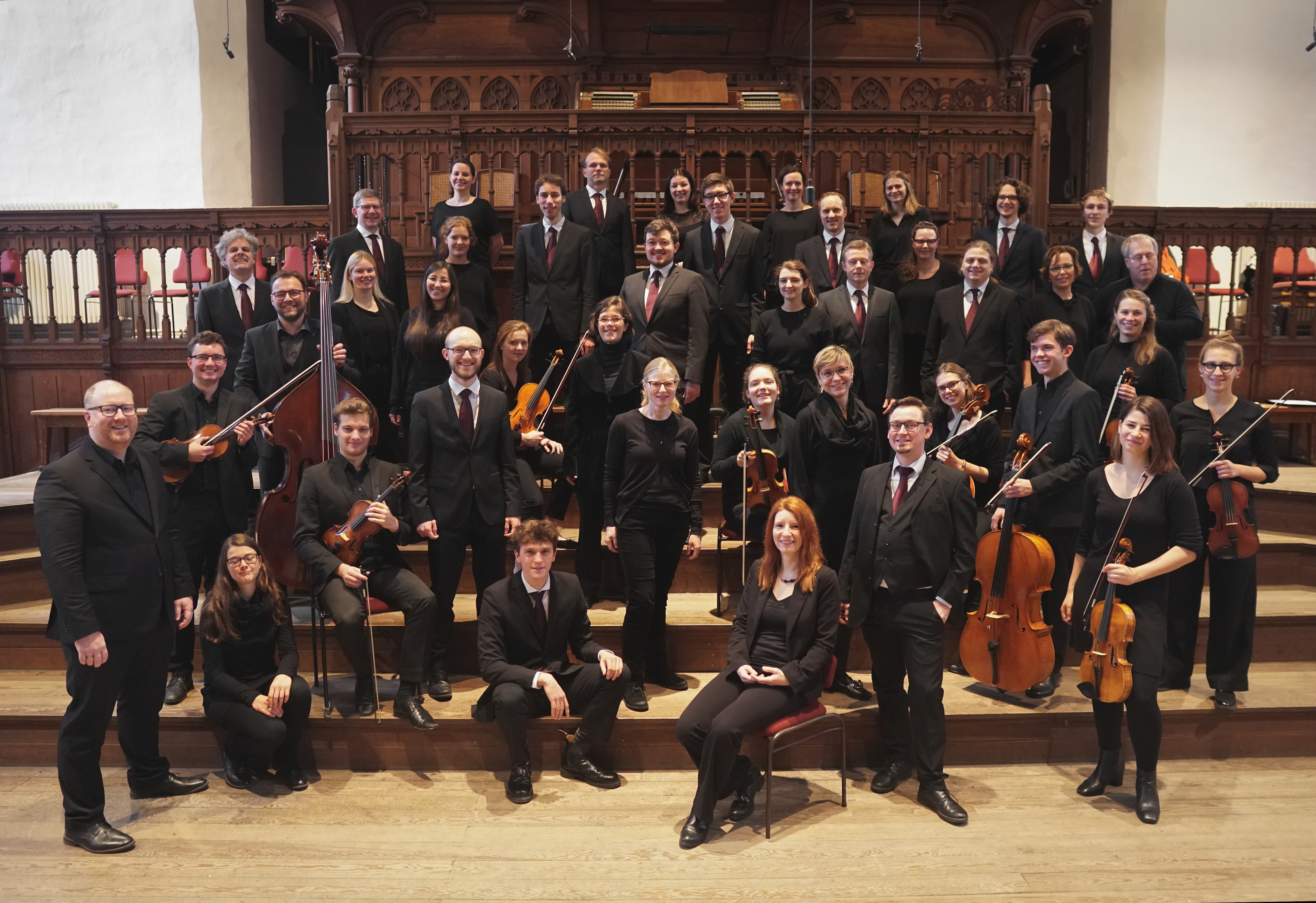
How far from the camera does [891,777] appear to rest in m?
3.50

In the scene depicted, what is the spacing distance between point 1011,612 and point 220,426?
9.95 feet

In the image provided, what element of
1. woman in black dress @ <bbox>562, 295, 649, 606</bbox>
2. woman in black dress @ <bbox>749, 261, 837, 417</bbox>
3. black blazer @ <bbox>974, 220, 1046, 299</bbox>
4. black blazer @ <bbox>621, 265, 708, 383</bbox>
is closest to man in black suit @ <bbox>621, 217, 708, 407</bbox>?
black blazer @ <bbox>621, 265, 708, 383</bbox>

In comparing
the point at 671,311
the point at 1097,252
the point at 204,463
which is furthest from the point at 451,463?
the point at 1097,252

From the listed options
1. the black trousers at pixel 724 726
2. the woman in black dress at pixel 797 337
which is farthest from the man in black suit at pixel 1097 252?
the black trousers at pixel 724 726

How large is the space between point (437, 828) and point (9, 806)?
154cm

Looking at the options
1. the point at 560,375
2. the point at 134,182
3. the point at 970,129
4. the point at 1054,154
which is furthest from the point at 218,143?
the point at 1054,154

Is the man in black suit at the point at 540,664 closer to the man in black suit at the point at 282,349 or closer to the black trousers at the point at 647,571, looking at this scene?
the black trousers at the point at 647,571

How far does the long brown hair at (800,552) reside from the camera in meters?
3.28

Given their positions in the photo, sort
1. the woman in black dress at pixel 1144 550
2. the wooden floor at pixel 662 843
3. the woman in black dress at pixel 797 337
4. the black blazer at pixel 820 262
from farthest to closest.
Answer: the black blazer at pixel 820 262 < the woman in black dress at pixel 797 337 < the woman in black dress at pixel 1144 550 < the wooden floor at pixel 662 843

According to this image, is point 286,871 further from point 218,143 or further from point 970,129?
point 218,143

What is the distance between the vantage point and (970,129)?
624 cm

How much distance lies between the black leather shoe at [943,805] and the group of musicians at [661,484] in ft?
0.05

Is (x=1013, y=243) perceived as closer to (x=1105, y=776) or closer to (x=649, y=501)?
(x=649, y=501)

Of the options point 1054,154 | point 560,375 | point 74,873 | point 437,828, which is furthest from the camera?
point 1054,154
